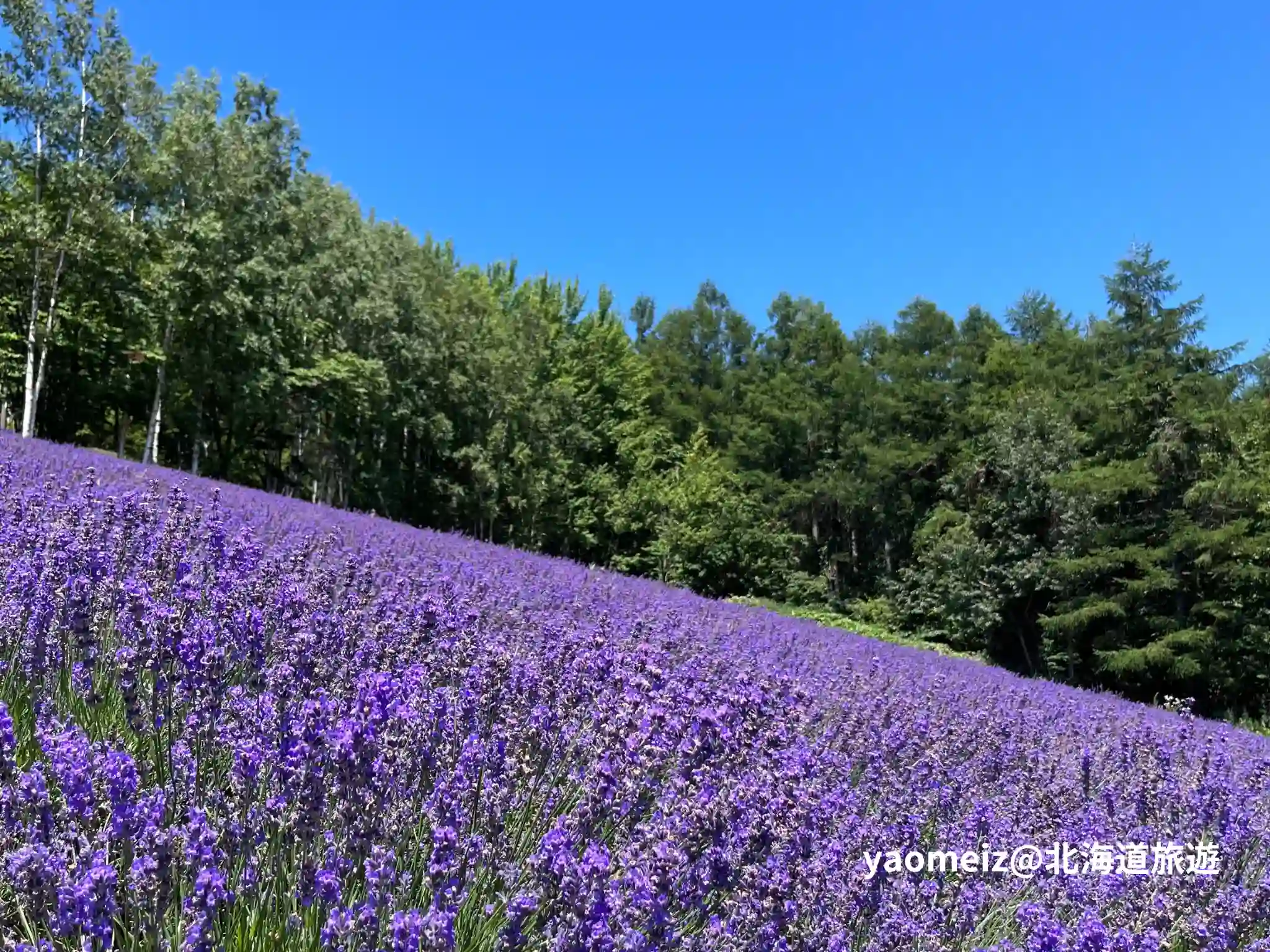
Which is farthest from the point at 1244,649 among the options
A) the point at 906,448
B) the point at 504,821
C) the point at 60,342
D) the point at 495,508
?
the point at 60,342

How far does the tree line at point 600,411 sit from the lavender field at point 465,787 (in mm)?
18635

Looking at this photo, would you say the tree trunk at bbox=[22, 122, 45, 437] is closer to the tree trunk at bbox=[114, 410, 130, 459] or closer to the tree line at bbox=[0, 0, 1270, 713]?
the tree line at bbox=[0, 0, 1270, 713]

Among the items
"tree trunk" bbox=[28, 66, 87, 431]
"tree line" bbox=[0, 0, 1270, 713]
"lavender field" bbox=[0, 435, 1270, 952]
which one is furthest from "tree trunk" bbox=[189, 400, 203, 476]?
"lavender field" bbox=[0, 435, 1270, 952]

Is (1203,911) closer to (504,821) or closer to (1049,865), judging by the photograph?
(1049,865)

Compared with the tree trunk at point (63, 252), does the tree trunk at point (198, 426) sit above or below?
below

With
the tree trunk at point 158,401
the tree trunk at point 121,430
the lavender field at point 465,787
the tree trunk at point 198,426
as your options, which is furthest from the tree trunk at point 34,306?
the lavender field at point 465,787

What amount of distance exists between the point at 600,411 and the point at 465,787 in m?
34.0

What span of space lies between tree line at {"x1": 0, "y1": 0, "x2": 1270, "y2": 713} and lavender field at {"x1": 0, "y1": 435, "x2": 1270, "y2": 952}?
61.1 ft

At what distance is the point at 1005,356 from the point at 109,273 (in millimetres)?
32027

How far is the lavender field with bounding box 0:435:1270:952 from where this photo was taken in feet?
5.66

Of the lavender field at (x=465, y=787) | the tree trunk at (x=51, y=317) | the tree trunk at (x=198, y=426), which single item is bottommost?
the lavender field at (x=465, y=787)

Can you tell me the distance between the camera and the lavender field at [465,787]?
5.66 ft

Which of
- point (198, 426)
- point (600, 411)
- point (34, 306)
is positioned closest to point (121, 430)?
point (198, 426)

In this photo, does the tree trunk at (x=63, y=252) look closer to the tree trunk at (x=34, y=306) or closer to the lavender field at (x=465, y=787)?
the tree trunk at (x=34, y=306)
